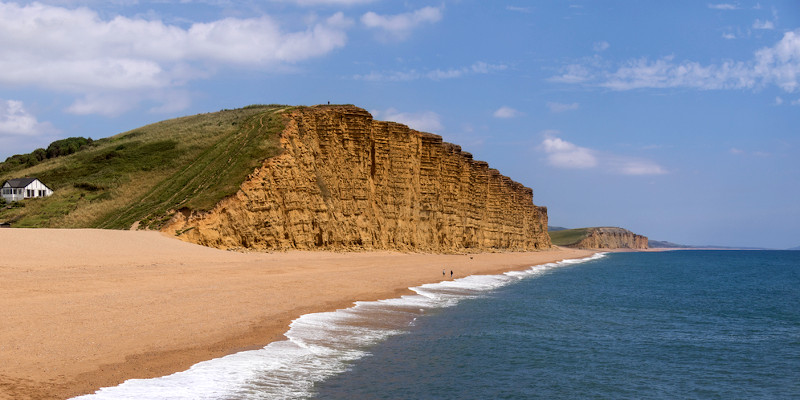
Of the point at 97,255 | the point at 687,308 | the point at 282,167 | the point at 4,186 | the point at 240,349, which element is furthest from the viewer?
the point at 4,186

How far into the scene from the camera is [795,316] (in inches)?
1004

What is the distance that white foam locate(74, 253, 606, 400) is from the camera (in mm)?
9891

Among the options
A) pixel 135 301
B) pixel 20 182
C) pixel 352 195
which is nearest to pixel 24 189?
pixel 20 182

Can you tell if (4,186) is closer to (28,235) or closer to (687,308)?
(28,235)

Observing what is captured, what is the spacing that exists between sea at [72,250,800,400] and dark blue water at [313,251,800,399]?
0.14ft

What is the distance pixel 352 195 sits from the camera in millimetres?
49906

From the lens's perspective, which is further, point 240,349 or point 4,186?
point 4,186

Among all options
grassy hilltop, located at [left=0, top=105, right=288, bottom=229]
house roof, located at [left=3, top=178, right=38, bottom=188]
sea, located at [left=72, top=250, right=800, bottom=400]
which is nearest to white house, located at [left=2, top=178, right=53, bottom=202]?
house roof, located at [left=3, top=178, right=38, bottom=188]

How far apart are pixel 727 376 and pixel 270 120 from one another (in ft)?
142

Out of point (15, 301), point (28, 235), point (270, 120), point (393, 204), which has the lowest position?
point (15, 301)

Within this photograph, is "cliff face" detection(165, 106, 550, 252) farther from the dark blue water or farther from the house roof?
the house roof

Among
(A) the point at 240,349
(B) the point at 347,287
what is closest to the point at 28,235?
(B) the point at 347,287

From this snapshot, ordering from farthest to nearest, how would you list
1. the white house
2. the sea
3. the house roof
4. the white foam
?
the house roof, the white house, the sea, the white foam

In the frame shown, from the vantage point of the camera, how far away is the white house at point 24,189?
183ft
